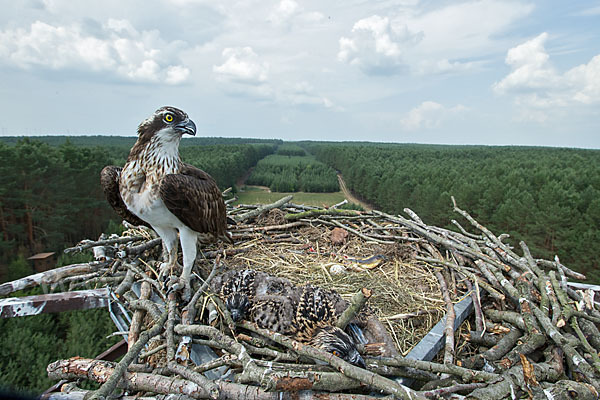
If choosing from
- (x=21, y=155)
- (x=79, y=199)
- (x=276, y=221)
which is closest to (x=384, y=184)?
(x=79, y=199)

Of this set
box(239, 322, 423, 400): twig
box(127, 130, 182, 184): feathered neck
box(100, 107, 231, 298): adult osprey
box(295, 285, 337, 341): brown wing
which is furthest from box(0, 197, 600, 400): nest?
box(127, 130, 182, 184): feathered neck

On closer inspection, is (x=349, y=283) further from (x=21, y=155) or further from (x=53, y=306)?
(x=21, y=155)

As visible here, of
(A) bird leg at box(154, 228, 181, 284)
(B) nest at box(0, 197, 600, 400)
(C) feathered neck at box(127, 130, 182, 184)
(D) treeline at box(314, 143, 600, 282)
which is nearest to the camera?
(B) nest at box(0, 197, 600, 400)

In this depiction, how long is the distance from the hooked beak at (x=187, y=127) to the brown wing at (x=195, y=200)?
423mm

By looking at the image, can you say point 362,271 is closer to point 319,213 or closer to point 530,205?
point 319,213

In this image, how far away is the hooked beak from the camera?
3.19m

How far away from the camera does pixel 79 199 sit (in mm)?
20078

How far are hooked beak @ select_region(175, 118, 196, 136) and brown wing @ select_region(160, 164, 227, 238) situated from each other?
42 cm

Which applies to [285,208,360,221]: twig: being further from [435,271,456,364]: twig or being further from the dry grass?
[435,271,456,364]: twig

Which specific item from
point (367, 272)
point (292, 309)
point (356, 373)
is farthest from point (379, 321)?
point (367, 272)

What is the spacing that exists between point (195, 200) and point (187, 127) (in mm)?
706

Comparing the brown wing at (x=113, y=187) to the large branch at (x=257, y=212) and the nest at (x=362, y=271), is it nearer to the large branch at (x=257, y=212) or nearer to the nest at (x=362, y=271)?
the nest at (x=362, y=271)

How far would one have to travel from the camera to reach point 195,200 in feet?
10.4

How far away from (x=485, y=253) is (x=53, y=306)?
16.7 ft
